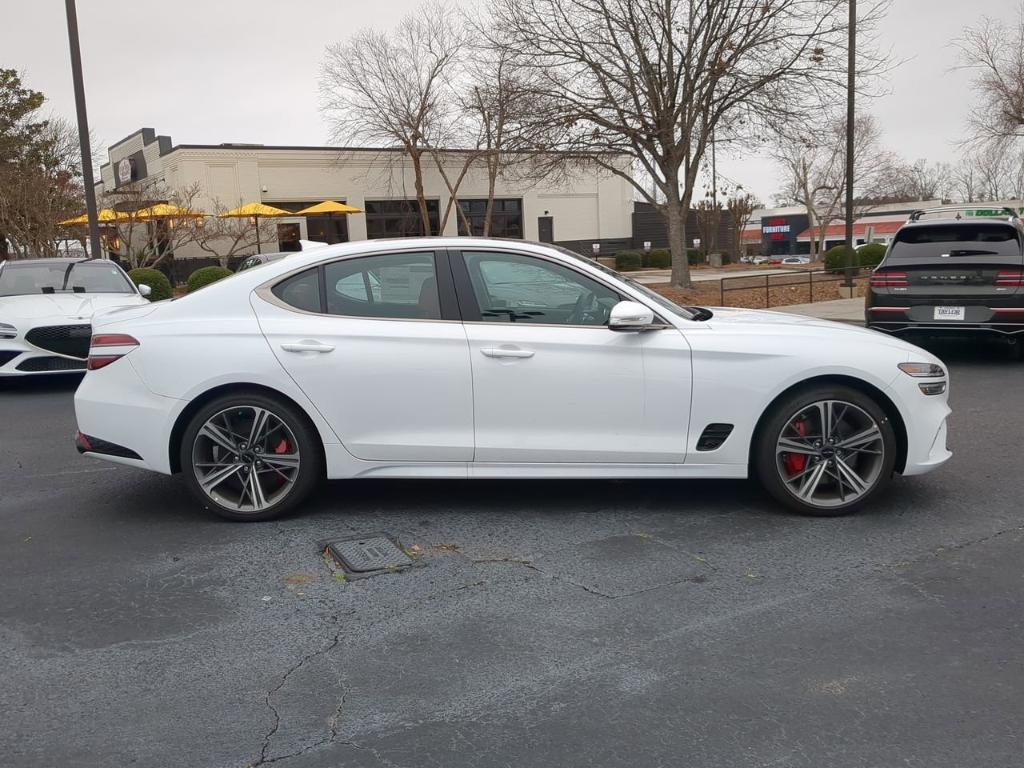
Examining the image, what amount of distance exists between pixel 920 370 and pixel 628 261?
3806 cm

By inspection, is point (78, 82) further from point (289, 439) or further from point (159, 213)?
point (289, 439)

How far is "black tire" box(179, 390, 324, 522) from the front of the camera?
202 inches

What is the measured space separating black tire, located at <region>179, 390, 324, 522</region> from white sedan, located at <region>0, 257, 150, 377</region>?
19.4 ft

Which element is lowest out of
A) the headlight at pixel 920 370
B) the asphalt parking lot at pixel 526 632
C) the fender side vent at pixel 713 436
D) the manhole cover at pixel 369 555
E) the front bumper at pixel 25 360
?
the asphalt parking lot at pixel 526 632

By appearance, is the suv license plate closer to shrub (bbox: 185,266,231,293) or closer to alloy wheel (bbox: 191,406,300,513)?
alloy wheel (bbox: 191,406,300,513)

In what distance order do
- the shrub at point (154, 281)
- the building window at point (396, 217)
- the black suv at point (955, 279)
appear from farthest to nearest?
the building window at point (396, 217) → the shrub at point (154, 281) → the black suv at point (955, 279)

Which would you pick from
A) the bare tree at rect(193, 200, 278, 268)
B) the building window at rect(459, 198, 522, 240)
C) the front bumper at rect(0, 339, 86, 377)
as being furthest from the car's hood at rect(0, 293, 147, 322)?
the building window at rect(459, 198, 522, 240)

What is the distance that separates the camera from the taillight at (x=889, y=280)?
1037cm

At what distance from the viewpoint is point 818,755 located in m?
2.86

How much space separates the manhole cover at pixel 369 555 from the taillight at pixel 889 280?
7.64 m

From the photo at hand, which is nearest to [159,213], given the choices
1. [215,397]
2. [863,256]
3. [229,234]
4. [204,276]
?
[204,276]

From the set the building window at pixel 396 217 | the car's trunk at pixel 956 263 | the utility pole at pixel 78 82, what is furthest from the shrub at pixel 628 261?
the car's trunk at pixel 956 263

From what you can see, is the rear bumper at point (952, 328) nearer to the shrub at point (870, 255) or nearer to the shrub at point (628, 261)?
the shrub at point (870, 255)

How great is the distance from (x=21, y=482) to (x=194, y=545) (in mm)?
2276
